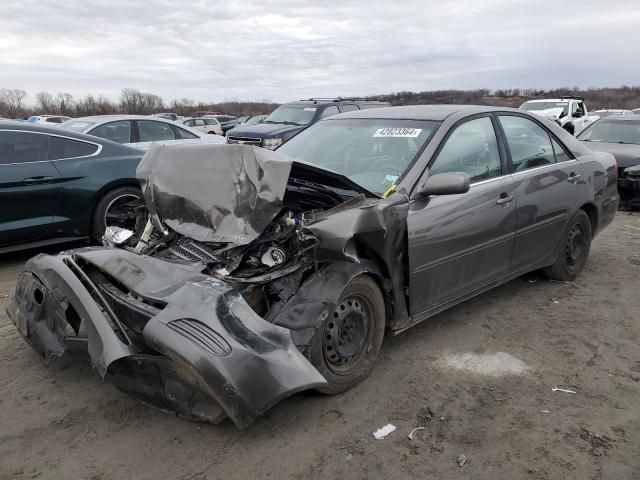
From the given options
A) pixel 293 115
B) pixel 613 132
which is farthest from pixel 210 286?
pixel 293 115

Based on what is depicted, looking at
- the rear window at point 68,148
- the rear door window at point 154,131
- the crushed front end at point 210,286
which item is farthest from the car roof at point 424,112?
the rear door window at point 154,131

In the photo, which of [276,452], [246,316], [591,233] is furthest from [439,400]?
[591,233]

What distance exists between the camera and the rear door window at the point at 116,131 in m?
9.09

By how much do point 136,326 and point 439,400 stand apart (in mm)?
1769

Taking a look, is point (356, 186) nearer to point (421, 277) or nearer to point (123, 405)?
point (421, 277)

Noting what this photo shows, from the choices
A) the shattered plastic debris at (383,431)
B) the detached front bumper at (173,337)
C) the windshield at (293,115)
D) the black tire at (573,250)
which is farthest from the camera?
the windshield at (293,115)

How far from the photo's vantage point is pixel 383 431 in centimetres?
286

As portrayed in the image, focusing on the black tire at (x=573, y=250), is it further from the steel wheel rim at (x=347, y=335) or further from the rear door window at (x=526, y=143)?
the steel wheel rim at (x=347, y=335)

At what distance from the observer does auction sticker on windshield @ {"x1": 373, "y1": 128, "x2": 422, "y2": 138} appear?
3.93m

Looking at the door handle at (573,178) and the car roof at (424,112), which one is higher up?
the car roof at (424,112)

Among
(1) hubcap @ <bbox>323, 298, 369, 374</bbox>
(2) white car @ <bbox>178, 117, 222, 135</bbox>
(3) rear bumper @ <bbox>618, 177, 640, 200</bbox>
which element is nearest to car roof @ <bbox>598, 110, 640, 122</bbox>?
(3) rear bumper @ <bbox>618, 177, 640, 200</bbox>

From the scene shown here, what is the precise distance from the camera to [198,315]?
2.55 metres

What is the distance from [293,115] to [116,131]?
5283 mm

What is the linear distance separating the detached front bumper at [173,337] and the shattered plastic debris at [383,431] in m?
0.49
